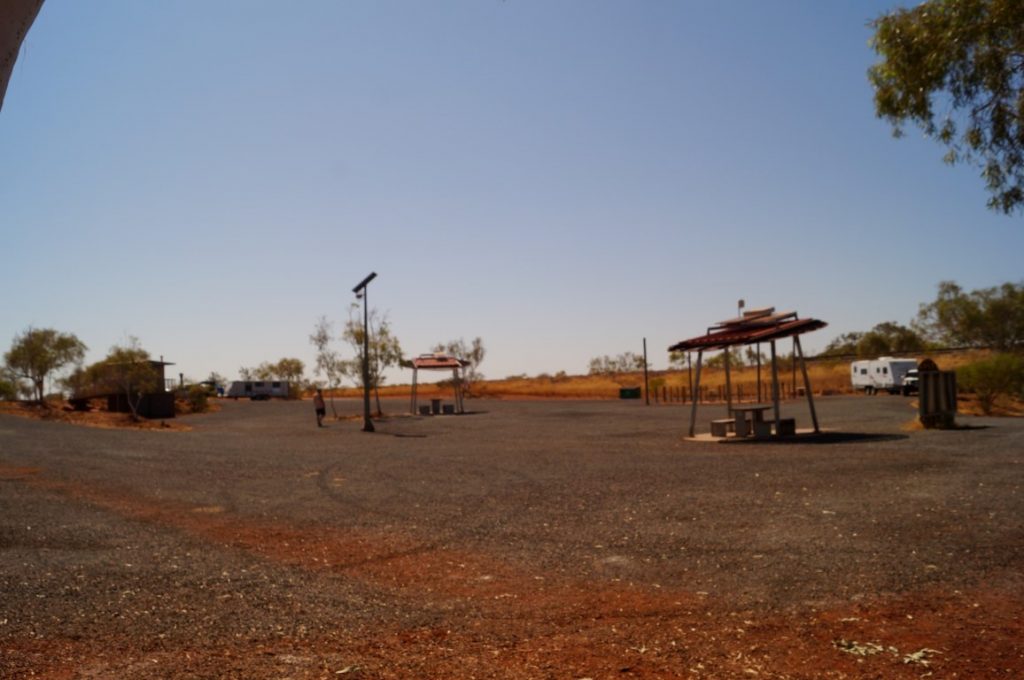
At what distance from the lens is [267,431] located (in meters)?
28.1

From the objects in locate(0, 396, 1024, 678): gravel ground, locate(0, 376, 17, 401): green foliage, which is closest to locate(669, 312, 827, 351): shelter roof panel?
locate(0, 396, 1024, 678): gravel ground

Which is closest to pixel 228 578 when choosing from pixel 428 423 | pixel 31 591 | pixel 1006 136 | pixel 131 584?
pixel 131 584

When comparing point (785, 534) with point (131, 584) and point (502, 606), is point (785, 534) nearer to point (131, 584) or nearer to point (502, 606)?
point (502, 606)

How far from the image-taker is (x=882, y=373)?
169 feet

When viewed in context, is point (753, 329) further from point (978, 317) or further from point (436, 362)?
point (978, 317)

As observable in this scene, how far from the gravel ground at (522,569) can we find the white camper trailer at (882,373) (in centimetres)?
3718

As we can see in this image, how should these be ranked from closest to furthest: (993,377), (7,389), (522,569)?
1. (522,569)
2. (993,377)
3. (7,389)

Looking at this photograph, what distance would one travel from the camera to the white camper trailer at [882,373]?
49.4 metres

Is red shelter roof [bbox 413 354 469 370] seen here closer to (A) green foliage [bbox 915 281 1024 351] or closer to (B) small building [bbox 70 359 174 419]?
(B) small building [bbox 70 359 174 419]

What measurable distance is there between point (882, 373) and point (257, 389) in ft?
193

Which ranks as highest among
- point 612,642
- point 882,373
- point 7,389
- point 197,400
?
point 7,389

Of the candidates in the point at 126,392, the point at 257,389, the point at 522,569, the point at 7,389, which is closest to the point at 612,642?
the point at 522,569

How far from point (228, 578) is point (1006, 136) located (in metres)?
8.69

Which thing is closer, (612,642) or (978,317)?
(612,642)
